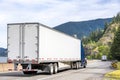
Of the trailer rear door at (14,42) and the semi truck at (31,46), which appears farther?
the trailer rear door at (14,42)

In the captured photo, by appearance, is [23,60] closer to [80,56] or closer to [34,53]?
[34,53]

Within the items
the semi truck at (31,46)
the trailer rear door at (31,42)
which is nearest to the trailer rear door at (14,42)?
the semi truck at (31,46)

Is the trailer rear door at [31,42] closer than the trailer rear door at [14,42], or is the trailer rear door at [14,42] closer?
the trailer rear door at [31,42]

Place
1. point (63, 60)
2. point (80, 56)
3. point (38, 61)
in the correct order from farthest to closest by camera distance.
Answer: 1. point (80, 56)
2. point (63, 60)
3. point (38, 61)

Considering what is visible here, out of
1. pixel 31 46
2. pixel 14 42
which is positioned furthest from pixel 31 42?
pixel 14 42

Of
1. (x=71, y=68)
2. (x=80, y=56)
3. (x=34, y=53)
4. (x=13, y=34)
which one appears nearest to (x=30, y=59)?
(x=34, y=53)

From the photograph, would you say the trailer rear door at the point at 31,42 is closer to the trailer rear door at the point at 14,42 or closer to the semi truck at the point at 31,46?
the semi truck at the point at 31,46

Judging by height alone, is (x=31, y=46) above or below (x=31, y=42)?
below

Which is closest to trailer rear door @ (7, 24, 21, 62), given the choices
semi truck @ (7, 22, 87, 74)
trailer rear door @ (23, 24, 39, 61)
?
semi truck @ (7, 22, 87, 74)

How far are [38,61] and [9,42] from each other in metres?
2.96

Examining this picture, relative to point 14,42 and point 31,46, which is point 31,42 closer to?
point 31,46

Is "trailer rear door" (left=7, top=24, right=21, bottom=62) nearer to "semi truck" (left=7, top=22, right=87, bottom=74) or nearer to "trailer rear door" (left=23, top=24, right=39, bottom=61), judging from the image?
"semi truck" (left=7, top=22, right=87, bottom=74)

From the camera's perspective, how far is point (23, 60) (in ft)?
95.9

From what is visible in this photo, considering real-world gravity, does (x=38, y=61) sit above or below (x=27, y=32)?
below
